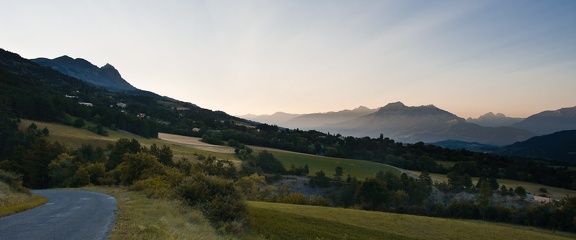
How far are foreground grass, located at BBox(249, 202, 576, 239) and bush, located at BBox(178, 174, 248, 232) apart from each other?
2565mm

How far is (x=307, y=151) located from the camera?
200m

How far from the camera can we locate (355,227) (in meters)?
35.4

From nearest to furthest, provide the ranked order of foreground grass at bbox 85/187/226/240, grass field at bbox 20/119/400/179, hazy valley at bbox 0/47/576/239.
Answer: foreground grass at bbox 85/187/226/240 → hazy valley at bbox 0/47/576/239 → grass field at bbox 20/119/400/179

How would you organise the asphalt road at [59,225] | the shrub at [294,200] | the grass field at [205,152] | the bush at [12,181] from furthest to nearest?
the grass field at [205,152] < the shrub at [294,200] < the bush at [12,181] < the asphalt road at [59,225]

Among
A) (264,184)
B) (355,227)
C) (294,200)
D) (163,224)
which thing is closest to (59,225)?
(163,224)

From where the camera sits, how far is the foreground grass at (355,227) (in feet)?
99.7

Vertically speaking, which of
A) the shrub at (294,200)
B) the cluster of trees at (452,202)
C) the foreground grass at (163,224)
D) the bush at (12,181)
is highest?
the foreground grass at (163,224)

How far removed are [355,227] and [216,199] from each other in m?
16.8

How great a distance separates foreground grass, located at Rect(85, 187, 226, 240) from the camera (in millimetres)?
15359

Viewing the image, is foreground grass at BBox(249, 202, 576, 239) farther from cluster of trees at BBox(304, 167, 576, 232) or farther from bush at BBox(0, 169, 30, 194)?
cluster of trees at BBox(304, 167, 576, 232)

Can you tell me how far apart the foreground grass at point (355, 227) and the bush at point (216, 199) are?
2565 mm

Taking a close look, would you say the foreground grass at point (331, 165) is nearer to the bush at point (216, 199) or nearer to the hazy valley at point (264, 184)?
the hazy valley at point (264, 184)

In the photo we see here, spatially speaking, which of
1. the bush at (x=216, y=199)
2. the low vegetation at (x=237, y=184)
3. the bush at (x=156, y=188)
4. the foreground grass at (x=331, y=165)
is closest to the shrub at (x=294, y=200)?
the low vegetation at (x=237, y=184)

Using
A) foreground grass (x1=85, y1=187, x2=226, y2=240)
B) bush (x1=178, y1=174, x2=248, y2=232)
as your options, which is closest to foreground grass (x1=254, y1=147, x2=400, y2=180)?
bush (x1=178, y1=174, x2=248, y2=232)
